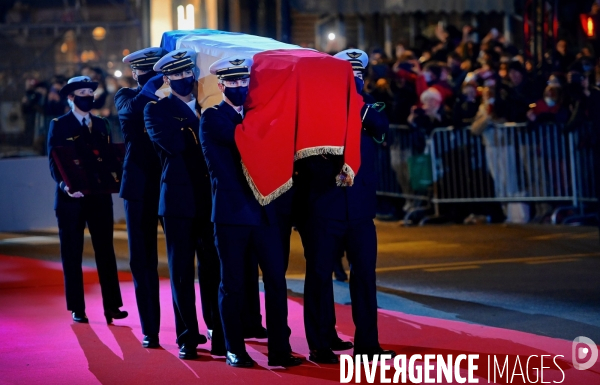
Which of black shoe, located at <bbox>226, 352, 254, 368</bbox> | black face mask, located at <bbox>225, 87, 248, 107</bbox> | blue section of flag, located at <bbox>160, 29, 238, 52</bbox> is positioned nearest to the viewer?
black face mask, located at <bbox>225, 87, 248, 107</bbox>

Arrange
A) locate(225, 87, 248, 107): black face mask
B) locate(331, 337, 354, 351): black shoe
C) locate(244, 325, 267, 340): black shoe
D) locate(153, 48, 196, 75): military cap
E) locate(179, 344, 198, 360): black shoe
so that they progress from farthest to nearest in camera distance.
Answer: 1. locate(244, 325, 267, 340): black shoe
2. locate(331, 337, 354, 351): black shoe
3. locate(179, 344, 198, 360): black shoe
4. locate(153, 48, 196, 75): military cap
5. locate(225, 87, 248, 107): black face mask

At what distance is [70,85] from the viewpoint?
354 inches

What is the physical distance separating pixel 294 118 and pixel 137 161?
139 centimetres

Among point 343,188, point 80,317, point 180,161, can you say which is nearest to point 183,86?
point 180,161

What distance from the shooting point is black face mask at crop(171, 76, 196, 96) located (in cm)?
756

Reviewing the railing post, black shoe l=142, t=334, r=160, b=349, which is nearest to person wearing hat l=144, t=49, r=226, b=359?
black shoe l=142, t=334, r=160, b=349

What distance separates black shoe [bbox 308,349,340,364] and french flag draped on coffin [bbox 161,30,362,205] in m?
1.06

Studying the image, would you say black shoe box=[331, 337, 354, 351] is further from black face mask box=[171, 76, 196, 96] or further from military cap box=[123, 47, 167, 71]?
military cap box=[123, 47, 167, 71]

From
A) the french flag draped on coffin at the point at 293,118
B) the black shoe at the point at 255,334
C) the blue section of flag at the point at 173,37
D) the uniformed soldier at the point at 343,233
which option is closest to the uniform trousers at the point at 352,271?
the uniformed soldier at the point at 343,233

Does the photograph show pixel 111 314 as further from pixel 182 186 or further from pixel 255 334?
pixel 182 186

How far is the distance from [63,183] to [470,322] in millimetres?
3349

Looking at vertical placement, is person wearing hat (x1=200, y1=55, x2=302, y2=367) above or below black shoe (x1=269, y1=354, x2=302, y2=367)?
above

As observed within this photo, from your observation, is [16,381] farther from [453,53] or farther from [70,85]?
[453,53]

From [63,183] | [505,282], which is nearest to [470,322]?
[505,282]
